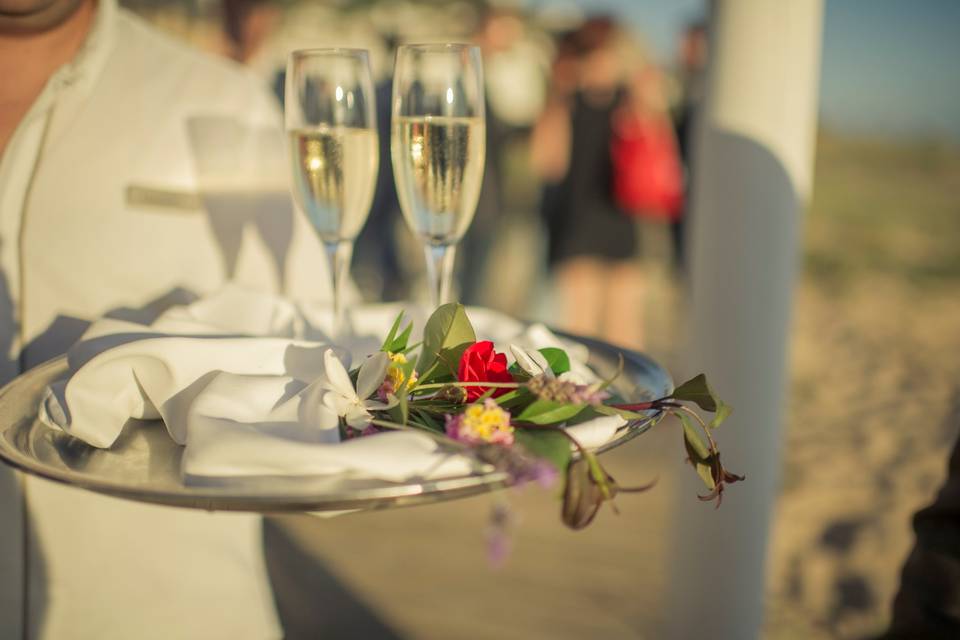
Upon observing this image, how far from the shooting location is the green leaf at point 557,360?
107 centimetres

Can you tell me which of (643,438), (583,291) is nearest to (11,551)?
(643,438)

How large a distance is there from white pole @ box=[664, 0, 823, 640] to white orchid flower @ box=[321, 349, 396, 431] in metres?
1.31

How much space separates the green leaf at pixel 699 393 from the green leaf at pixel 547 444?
0.53ft

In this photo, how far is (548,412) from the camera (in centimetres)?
91

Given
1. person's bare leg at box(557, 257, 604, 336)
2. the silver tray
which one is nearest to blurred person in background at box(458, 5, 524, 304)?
person's bare leg at box(557, 257, 604, 336)

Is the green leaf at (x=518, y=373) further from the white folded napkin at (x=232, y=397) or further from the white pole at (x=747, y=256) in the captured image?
the white pole at (x=747, y=256)

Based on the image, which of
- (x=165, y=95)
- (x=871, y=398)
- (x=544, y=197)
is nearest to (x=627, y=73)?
(x=544, y=197)

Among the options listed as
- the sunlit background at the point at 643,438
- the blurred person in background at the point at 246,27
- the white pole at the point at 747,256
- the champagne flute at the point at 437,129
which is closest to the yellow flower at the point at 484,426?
the champagne flute at the point at 437,129

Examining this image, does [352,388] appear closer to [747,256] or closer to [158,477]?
[158,477]

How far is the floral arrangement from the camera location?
33.1 inches

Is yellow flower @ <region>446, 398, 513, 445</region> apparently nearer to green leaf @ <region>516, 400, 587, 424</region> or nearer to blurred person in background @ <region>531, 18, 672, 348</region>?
green leaf @ <region>516, 400, 587, 424</region>

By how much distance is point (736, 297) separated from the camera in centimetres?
208

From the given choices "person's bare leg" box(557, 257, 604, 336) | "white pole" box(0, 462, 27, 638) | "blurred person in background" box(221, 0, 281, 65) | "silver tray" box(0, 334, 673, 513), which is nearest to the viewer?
"silver tray" box(0, 334, 673, 513)

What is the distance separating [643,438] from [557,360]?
369 centimetres
